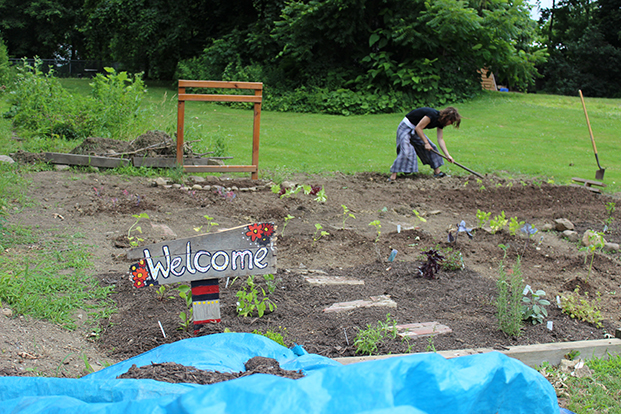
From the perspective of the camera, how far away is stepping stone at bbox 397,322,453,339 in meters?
3.14

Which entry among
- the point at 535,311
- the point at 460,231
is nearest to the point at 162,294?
the point at 535,311

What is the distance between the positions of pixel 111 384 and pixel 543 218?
6.03 metres

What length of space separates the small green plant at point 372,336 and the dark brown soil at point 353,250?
0.19 feet

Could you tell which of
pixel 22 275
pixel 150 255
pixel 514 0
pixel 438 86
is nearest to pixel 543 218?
pixel 150 255

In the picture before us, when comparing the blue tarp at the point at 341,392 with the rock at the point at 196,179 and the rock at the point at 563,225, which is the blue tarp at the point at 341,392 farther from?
the rock at the point at 196,179

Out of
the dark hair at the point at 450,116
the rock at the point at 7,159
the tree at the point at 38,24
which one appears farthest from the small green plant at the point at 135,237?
the tree at the point at 38,24

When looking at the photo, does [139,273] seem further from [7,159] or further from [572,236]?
[7,159]

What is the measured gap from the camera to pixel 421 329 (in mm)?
3230

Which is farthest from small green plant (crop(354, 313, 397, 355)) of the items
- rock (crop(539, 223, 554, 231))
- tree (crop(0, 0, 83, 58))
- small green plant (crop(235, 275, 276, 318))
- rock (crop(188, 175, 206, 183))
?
tree (crop(0, 0, 83, 58))

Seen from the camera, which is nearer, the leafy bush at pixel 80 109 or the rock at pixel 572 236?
the rock at pixel 572 236

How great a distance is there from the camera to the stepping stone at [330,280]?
3995mm

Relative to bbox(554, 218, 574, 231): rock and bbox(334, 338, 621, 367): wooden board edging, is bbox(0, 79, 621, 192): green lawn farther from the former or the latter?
bbox(334, 338, 621, 367): wooden board edging

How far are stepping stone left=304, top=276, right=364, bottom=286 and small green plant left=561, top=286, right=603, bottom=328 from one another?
1.47 metres

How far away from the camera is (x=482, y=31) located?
18.3m
